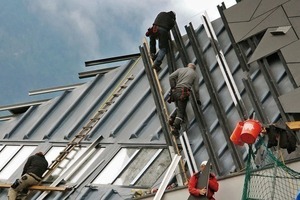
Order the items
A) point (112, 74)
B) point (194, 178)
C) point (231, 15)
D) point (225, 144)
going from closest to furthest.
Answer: point (194, 178), point (225, 144), point (231, 15), point (112, 74)

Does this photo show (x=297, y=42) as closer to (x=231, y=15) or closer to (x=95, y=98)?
(x=231, y=15)

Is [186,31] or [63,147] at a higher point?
[186,31]

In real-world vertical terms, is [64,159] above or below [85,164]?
above

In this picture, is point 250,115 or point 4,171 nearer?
point 250,115

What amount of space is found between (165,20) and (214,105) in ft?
11.5

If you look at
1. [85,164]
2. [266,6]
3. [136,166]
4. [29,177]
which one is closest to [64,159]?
[85,164]

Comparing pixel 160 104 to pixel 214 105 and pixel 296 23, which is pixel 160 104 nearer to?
pixel 214 105

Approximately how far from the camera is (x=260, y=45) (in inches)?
578

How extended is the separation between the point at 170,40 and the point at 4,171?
231 inches

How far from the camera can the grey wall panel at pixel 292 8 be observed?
48.4 ft

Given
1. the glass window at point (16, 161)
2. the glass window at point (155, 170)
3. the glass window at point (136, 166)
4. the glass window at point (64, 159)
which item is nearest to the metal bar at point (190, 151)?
the glass window at point (155, 170)

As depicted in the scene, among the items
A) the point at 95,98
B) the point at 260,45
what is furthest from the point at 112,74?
the point at 260,45

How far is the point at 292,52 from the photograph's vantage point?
14.0 m

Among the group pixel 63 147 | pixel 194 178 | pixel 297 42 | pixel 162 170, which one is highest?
pixel 297 42
